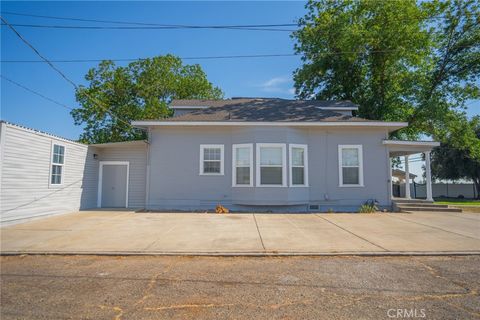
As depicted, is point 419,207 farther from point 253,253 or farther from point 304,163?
point 253,253

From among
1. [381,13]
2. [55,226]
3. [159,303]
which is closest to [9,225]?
[55,226]

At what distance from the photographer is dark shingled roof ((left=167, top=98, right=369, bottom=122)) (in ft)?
40.6

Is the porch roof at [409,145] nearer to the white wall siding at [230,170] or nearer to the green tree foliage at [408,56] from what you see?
the white wall siding at [230,170]

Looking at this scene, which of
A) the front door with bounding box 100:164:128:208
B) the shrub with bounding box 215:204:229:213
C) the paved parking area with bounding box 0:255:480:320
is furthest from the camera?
the front door with bounding box 100:164:128:208

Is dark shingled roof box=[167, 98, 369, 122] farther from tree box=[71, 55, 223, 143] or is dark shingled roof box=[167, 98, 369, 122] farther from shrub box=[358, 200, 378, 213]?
tree box=[71, 55, 223, 143]

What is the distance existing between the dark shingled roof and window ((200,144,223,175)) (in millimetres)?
1340

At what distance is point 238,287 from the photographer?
152 inches

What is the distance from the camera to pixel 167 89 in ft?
92.4

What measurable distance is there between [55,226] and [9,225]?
5.24 feet

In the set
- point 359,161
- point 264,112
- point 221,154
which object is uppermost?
point 264,112

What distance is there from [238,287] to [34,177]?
943cm

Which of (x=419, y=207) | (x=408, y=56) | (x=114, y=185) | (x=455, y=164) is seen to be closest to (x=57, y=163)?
(x=114, y=185)

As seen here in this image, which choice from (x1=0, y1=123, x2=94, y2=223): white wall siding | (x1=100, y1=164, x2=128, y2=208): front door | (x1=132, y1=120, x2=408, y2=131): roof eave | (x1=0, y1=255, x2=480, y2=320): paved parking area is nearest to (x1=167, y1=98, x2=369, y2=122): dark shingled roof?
(x1=132, y1=120, x2=408, y2=131): roof eave

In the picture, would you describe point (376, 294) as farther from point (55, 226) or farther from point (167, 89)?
point (167, 89)
